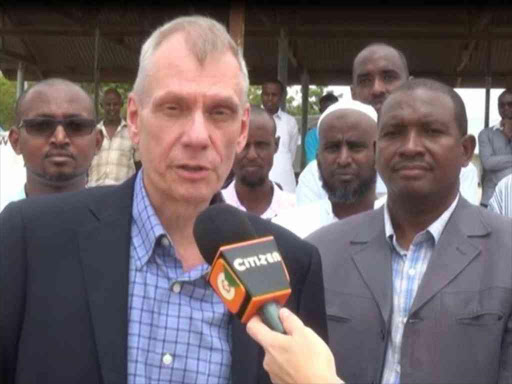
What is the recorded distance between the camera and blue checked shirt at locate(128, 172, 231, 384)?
2.54m

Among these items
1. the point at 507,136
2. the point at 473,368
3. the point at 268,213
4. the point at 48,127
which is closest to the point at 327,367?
the point at 473,368

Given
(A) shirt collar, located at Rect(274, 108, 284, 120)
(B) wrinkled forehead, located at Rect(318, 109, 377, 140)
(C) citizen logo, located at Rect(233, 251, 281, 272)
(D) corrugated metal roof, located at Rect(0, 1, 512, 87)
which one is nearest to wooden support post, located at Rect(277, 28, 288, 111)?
(D) corrugated metal roof, located at Rect(0, 1, 512, 87)

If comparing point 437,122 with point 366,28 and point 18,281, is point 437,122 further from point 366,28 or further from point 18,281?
point 366,28

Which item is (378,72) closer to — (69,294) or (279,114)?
(69,294)

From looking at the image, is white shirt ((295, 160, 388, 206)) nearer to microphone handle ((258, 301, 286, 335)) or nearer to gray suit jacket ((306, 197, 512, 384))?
gray suit jacket ((306, 197, 512, 384))

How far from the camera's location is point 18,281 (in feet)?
8.13

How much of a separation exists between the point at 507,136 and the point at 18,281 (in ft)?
28.7

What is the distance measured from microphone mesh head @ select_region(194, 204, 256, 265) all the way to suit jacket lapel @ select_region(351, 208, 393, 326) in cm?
136

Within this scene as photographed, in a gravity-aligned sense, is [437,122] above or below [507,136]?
below

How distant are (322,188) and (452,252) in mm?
1901

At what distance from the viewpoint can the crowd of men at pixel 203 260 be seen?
2.46m

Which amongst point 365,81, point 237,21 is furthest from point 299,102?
point 365,81

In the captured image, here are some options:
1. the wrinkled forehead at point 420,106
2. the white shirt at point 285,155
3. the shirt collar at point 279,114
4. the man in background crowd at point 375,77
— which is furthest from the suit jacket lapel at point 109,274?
the shirt collar at point 279,114

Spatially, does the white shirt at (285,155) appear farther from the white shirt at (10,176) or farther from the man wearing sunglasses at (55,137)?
the man wearing sunglasses at (55,137)
